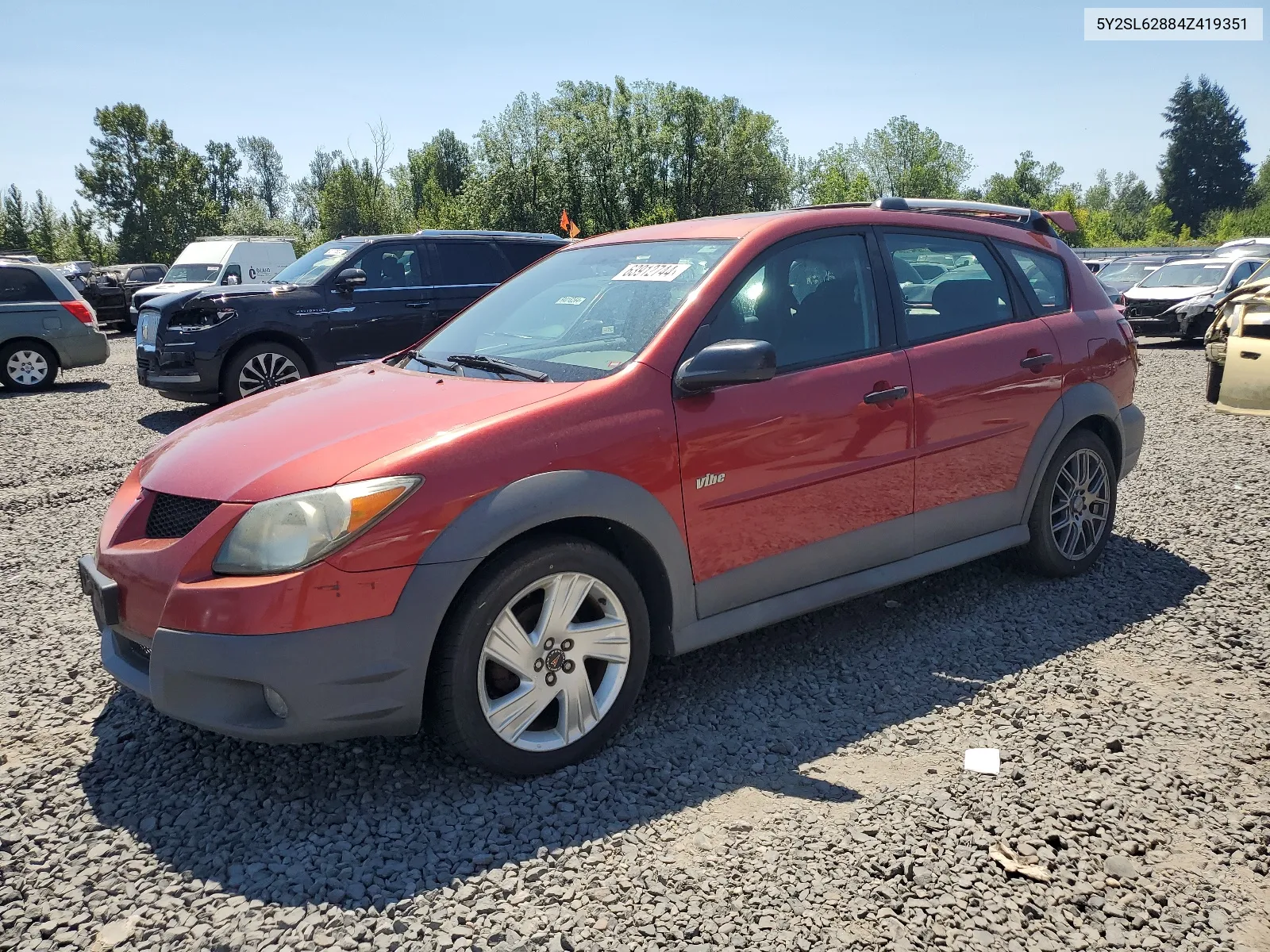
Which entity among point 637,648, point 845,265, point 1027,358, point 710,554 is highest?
point 845,265

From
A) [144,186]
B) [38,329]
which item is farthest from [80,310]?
[144,186]

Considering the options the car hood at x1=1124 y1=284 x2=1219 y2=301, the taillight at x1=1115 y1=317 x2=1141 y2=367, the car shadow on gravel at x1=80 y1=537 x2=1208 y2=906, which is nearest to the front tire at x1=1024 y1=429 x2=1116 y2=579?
the car shadow on gravel at x1=80 y1=537 x2=1208 y2=906

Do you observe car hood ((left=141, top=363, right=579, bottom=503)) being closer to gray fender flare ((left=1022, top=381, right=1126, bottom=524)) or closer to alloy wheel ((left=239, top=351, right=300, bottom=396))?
gray fender flare ((left=1022, top=381, right=1126, bottom=524))

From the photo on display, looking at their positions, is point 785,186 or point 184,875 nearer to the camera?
point 184,875

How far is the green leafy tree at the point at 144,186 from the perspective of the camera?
66.6 meters

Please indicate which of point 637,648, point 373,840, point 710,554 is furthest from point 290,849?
point 710,554

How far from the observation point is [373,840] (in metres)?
2.86

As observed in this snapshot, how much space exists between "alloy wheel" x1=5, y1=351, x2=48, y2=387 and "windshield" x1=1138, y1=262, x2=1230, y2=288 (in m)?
20.0

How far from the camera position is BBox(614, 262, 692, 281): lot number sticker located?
383 centimetres

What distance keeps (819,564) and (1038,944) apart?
5.49ft

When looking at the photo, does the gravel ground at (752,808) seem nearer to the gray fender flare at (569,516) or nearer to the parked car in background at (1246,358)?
the gray fender flare at (569,516)

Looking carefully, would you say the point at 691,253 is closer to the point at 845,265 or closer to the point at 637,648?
the point at 845,265

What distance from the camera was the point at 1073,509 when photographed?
490cm

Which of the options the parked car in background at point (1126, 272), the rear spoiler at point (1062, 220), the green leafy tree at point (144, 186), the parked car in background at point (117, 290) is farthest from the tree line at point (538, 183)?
the rear spoiler at point (1062, 220)
